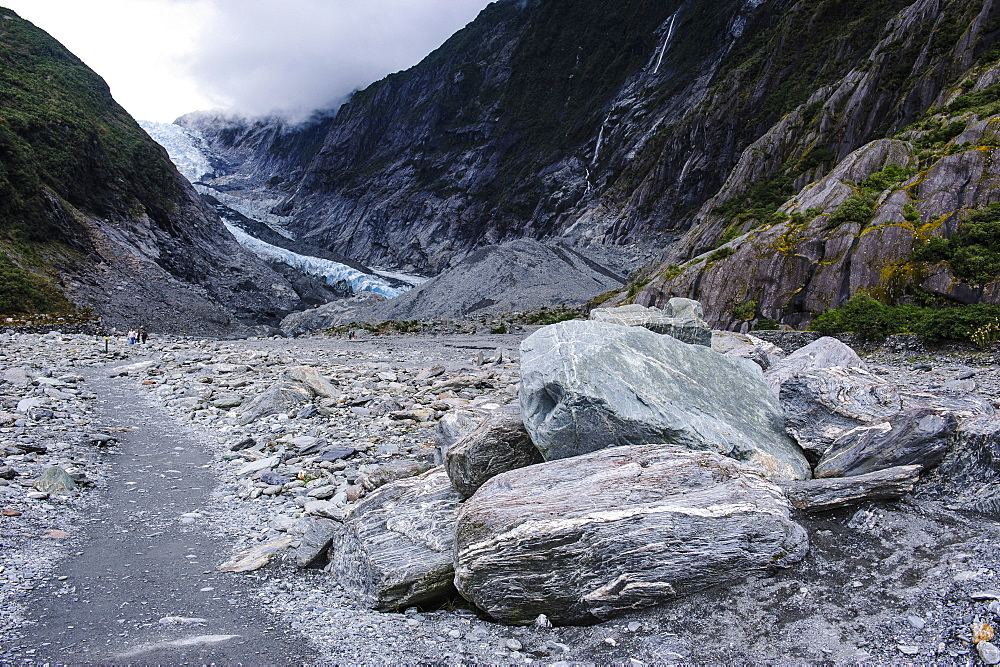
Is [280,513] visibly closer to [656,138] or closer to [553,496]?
[553,496]

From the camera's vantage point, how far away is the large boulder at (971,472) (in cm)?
416

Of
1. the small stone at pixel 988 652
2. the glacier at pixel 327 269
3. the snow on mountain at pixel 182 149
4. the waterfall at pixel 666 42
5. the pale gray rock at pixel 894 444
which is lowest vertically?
the small stone at pixel 988 652

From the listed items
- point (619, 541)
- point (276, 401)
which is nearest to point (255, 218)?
point (276, 401)

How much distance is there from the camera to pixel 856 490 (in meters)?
4.38

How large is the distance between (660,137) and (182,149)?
525 feet

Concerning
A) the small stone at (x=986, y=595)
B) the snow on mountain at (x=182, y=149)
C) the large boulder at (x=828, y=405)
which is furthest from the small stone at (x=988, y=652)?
the snow on mountain at (x=182, y=149)

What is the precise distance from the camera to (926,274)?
17.5 m

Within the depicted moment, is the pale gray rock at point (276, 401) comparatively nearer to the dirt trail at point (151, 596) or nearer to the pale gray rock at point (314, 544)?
the dirt trail at point (151, 596)

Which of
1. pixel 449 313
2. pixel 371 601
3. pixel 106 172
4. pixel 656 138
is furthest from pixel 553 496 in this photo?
pixel 656 138

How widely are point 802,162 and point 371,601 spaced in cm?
5179

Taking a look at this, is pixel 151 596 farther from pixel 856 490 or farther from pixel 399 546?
pixel 856 490

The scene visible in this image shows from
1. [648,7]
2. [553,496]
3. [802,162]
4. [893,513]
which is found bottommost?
[893,513]

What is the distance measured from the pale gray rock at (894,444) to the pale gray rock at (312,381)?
9621 mm

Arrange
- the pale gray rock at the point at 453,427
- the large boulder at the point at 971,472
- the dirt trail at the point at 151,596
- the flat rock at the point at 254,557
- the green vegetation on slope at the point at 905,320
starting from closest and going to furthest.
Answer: the dirt trail at the point at 151,596 < the large boulder at the point at 971,472 < the flat rock at the point at 254,557 < the pale gray rock at the point at 453,427 < the green vegetation on slope at the point at 905,320
